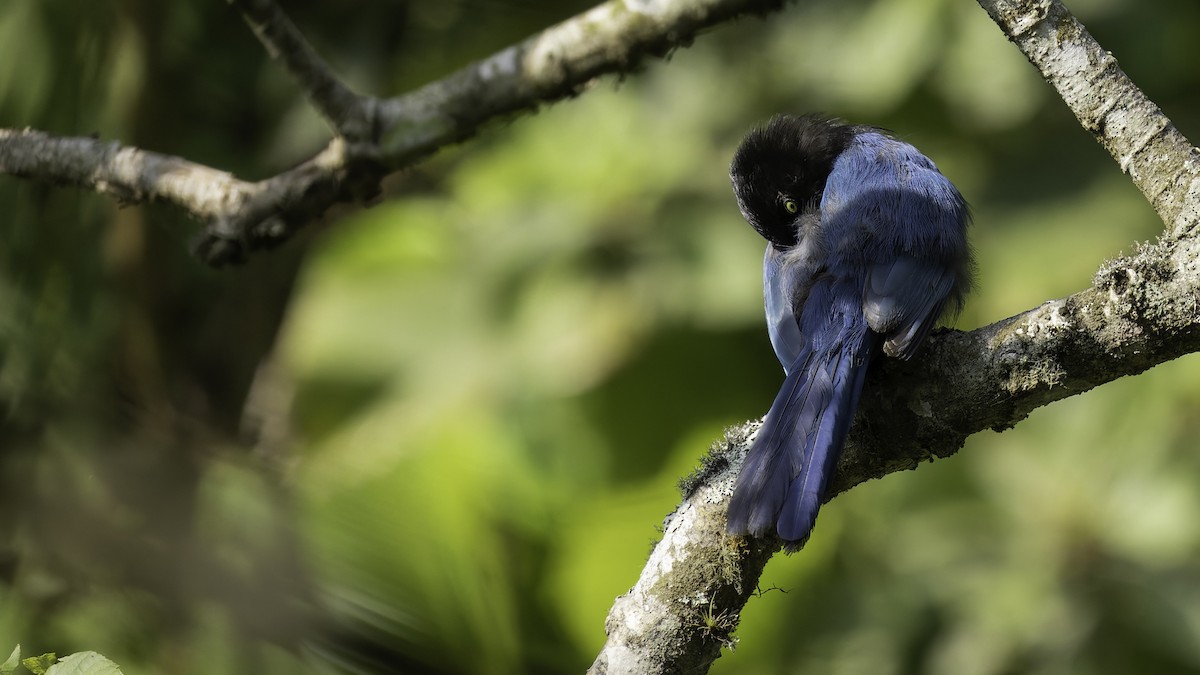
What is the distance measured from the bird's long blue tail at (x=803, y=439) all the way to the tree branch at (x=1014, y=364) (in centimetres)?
6

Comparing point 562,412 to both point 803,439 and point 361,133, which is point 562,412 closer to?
point 361,133

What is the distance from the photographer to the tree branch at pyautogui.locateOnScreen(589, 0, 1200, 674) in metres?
1.75

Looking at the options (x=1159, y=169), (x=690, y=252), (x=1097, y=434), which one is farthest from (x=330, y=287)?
(x=1159, y=169)

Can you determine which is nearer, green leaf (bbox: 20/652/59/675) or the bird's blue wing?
green leaf (bbox: 20/652/59/675)

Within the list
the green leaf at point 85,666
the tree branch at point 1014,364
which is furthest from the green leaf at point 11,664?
the tree branch at point 1014,364

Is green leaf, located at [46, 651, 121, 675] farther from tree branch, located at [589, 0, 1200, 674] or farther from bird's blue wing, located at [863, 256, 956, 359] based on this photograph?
bird's blue wing, located at [863, 256, 956, 359]

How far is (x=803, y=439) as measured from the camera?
6.53 ft

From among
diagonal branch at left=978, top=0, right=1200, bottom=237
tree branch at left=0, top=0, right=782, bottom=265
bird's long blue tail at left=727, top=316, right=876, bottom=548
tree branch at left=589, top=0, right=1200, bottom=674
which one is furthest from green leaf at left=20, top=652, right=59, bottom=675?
diagonal branch at left=978, top=0, right=1200, bottom=237

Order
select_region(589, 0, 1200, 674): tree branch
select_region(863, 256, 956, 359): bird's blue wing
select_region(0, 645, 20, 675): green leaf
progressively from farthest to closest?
1. select_region(863, 256, 956, 359): bird's blue wing
2. select_region(589, 0, 1200, 674): tree branch
3. select_region(0, 645, 20, 675): green leaf

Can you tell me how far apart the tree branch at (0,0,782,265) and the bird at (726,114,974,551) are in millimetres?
536

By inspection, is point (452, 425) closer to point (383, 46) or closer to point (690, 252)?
point (690, 252)

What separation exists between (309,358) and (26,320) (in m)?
1.01

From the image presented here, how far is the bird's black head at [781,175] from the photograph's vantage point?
9.39ft

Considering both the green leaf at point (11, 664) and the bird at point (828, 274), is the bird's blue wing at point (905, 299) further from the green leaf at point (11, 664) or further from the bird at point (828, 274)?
the green leaf at point (11, 664)
